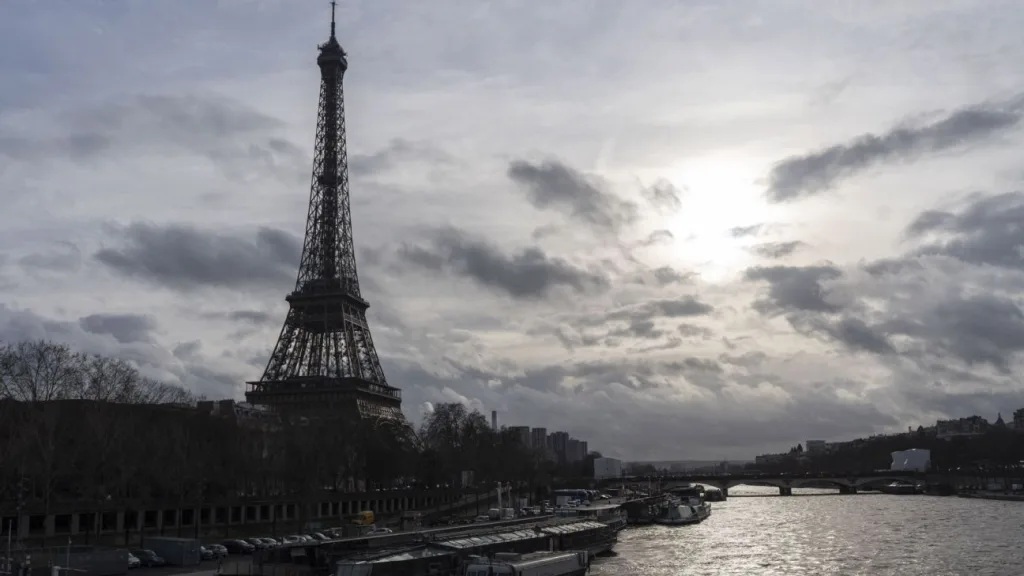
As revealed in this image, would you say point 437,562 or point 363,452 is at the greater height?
point 363,452

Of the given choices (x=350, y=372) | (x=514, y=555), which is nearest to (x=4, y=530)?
(x=514, y=555)

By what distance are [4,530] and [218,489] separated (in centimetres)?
1856

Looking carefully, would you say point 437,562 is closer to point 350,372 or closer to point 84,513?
point 84,513

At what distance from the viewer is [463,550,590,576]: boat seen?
45.0 m

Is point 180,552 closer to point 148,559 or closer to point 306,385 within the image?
point 148,559

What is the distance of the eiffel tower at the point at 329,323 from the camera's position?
118 meters

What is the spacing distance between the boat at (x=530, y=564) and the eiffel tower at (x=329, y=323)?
59017 millimetres

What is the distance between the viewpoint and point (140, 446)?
72.1m

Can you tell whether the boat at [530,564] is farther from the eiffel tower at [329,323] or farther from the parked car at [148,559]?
the eiffel tower at [329,323]

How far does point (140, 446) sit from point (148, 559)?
20058 mm

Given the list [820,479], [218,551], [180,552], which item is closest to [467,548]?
[180,552]

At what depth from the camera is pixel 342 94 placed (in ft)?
442

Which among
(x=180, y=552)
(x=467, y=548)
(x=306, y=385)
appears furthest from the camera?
(x=306, y=385)

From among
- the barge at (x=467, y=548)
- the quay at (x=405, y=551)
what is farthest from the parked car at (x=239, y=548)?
the barge at (x=467, y=548)
